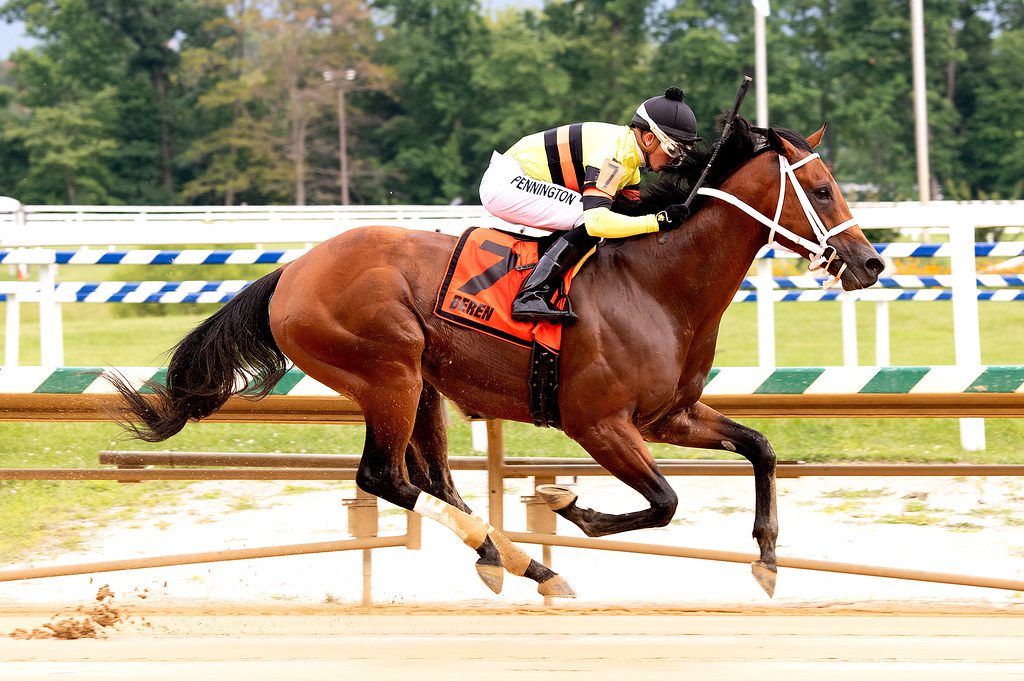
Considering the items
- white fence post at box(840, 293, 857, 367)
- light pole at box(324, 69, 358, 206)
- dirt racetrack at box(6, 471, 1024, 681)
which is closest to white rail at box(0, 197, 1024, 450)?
white fence post at box(840, 293, 857, 367)

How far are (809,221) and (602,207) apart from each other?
2.57 ft

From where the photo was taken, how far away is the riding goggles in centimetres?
482

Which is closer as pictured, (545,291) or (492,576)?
(545,291)

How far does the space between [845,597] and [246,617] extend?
2.74 m

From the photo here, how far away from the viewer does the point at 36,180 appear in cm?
4431

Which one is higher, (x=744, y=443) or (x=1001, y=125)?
(x=1001, y=125)

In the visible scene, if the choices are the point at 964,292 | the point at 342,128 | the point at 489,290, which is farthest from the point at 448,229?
the point at 342,128

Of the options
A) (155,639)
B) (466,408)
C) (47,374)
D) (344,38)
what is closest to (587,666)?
(466,408)

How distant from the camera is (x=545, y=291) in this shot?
4.79 meters

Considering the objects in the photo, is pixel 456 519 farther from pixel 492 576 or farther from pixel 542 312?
pixel 542 312

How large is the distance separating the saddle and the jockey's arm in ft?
0.73

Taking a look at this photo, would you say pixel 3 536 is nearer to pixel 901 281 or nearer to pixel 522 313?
pixel 522 313

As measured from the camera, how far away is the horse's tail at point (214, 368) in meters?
5.23

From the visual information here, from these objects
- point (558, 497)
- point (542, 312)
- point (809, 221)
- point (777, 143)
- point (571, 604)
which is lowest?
point (571, 604)
